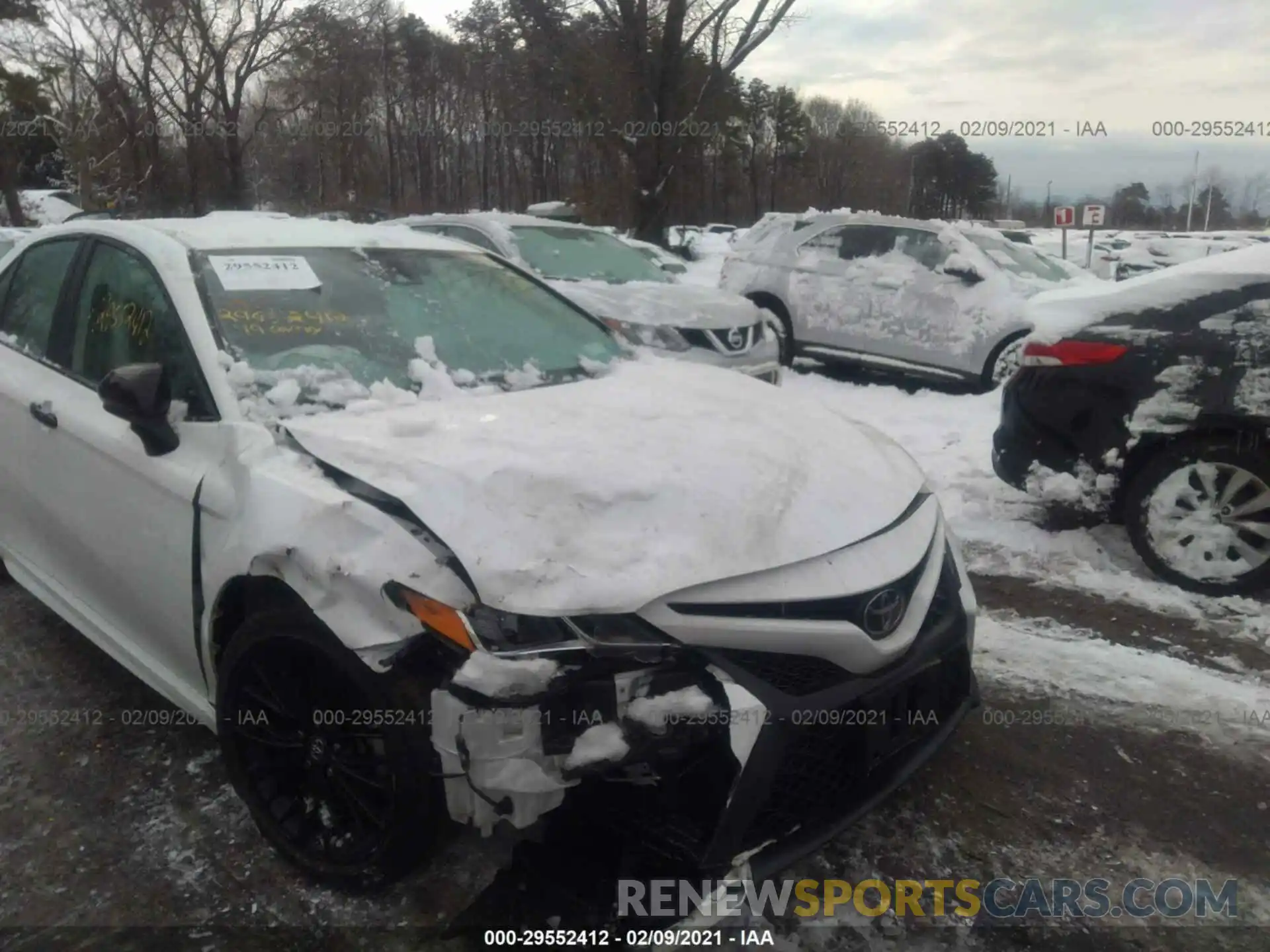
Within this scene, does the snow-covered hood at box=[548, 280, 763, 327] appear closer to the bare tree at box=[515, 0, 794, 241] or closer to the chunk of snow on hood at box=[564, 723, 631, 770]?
the chunk of snow on hood at box=[564, 723, 631, 770]

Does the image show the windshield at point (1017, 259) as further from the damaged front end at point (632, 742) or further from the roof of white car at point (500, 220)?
the damaged front end at point (632, 742)

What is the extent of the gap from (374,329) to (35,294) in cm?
159

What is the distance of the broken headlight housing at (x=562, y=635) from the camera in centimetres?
204

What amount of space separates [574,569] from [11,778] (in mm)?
2194

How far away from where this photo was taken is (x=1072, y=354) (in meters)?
4.61

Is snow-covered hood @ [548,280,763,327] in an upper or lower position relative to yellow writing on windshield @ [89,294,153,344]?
lower

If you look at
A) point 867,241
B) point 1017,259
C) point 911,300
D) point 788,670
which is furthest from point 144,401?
point 1017,259

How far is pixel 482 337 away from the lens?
3369 millimetres

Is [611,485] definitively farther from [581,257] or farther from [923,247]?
[923,247]

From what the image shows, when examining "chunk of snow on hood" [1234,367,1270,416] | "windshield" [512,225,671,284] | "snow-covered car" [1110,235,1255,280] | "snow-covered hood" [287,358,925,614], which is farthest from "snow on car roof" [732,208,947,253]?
"snow-covered car" [1110,235,1255,280]

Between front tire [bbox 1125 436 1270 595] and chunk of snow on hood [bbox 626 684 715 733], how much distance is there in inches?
129

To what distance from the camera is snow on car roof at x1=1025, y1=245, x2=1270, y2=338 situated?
4.41 metres

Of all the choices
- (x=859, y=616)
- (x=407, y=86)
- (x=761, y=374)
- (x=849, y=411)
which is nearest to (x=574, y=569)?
(x=859, y=616)

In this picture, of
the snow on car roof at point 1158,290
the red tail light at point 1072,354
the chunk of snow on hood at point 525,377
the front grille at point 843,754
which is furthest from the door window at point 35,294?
the snow on car roof at point 1158,290
